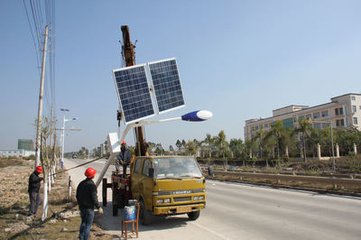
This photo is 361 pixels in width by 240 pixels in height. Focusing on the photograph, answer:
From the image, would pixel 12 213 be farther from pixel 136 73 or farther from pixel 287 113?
pixel 287 113

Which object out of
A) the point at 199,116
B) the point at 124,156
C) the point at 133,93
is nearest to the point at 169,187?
the point at 199,116

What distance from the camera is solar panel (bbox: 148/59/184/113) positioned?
13758mm

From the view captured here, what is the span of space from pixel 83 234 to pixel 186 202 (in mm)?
3322

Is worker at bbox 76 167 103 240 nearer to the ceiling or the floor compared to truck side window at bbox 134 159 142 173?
nearer to the floor

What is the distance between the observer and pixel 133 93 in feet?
43.7

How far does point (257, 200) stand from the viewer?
15.6 metres

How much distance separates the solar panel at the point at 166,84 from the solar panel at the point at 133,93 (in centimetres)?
38

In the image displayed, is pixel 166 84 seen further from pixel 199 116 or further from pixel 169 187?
pixel 169 187

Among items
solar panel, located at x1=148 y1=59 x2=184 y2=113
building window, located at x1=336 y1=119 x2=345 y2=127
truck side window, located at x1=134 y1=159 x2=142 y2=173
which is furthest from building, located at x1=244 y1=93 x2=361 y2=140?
truck side window, located at x1=134 y1=159 x2=142 y2=173

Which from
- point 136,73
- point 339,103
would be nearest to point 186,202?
point 136,73

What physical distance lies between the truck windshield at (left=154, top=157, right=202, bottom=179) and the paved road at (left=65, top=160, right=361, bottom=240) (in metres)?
1.55

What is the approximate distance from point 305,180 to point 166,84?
11.8m

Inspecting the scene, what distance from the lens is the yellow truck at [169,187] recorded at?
32.3 ft

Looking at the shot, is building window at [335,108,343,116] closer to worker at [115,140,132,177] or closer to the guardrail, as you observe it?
the guardrail
